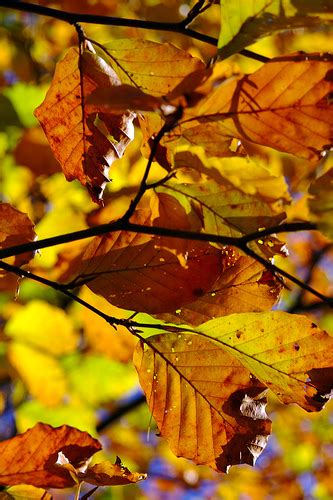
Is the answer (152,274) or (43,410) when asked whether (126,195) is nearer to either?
(152,274)

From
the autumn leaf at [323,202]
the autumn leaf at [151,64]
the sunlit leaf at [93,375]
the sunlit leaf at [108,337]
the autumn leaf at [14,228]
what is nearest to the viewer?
the autumn leaf at [323,202]

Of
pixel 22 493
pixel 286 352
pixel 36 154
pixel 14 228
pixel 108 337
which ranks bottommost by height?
pixel 22 493

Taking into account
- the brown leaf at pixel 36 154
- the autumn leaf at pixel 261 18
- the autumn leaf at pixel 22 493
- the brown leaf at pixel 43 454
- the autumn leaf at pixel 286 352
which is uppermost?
the brown leaf at pixel 36 154

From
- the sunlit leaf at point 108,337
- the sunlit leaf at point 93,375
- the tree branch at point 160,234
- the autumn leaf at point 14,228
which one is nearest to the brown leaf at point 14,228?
the autumn leaf at point 14,228

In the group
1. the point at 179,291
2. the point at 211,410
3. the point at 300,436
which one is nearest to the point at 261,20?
the point at 179,291

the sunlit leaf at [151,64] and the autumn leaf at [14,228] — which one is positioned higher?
the sunlit leaf at [151,64]

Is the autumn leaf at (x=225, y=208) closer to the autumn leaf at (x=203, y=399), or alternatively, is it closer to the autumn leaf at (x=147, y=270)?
the autumn leaf at (x=147, y=270)

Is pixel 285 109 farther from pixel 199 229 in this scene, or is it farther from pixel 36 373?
pixel 36 373

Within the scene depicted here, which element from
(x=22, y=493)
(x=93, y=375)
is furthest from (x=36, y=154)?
(x=22, y=493)
